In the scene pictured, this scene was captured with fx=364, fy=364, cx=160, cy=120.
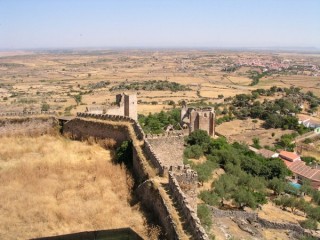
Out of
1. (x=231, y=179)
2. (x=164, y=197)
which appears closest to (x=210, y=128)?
(x=231, y=179)

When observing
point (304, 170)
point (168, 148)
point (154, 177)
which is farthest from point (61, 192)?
point (304, 170)

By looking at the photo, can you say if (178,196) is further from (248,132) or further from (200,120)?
(248,132)

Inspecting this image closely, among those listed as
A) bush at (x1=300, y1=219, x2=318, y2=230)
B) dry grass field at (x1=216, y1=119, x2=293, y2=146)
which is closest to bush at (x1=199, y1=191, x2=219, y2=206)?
bush at (x1=300, y1=219, x2=318, y2=230)

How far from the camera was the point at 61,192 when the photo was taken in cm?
1174

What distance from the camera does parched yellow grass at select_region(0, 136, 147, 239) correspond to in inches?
376

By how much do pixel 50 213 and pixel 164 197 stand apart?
3301 millimetres

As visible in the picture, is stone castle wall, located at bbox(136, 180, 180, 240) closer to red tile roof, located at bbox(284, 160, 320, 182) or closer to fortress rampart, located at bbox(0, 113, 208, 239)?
fortress rampart, located at bbox(0, 113, 208, 239)

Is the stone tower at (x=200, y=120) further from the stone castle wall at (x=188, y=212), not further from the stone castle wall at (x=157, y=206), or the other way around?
the stone castle wall at (x=188, y=212)

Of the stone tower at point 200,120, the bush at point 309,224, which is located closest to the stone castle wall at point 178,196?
the bush at point 309,224

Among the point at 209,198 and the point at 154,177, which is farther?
the point at 209,198

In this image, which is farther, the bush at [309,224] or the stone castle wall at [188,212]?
the bush at [309,224]

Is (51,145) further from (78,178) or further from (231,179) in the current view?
(231,179)

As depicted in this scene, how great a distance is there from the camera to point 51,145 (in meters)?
17.5

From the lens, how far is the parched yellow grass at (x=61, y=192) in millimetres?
9555
